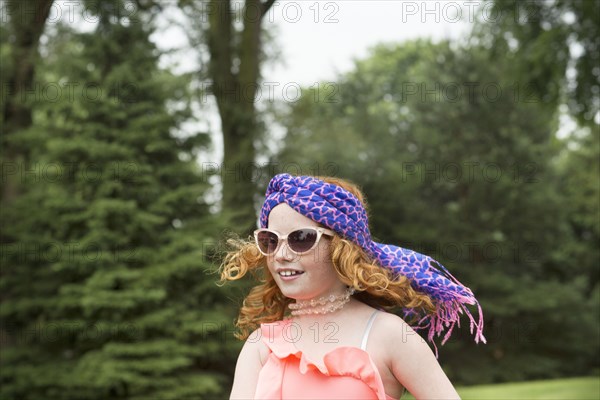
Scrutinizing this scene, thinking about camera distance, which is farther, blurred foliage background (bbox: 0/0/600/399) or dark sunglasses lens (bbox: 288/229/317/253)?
blurred foliage background (bbox: 0/0/600/399)

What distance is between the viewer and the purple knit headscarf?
247 centimetres

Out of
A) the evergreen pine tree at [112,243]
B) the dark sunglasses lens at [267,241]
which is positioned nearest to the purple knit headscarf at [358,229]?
the dark sunglasses lens at [267,241]

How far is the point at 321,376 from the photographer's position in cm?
237

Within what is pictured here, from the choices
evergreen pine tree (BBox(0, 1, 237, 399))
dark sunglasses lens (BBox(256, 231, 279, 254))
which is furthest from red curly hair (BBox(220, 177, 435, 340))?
evergreen pine tree (BBox(0, 1, 237, 399))

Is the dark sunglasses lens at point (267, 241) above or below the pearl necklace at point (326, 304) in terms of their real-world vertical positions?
above

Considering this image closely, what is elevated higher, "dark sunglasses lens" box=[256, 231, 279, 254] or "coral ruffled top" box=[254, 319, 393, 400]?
"dark sunglasses lens" box=[256, 231, 279, 254]

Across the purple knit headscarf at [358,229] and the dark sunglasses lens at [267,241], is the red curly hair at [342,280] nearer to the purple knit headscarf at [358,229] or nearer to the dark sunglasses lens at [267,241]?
the purple knit headscarf at [358,229]

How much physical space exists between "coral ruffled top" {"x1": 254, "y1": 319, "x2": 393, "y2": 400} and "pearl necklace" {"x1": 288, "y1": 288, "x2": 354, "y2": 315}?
5.8 inches

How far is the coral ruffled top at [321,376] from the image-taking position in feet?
7.60

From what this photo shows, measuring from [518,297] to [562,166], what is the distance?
23.2 feet

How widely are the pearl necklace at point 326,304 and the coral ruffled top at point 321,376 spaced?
147 millimetres

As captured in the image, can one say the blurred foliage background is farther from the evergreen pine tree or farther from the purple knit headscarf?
the purple knit headscarf

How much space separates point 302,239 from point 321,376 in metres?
0.44

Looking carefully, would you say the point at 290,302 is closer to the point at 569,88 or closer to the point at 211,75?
the point at 569,88
